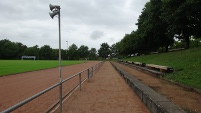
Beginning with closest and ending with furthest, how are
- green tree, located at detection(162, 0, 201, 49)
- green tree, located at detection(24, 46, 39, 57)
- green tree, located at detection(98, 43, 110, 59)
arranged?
1. green tree, located at detection(162, 0, 201, 49)
2. green tree, located at detection(24, 46, 39, 57)
3. green tree, located at detection(98, 43, 110, 59)

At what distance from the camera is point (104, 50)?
16350 cm

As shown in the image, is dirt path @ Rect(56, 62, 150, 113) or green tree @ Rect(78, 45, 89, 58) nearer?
dirt path @ Rect(56, 62, 150, 113)

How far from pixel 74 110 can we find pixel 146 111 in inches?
84.0

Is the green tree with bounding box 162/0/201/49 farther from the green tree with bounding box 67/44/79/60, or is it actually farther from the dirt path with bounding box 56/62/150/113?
the green tree with bounding box 67/44/79/60

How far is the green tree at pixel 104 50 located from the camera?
162500 millimetres

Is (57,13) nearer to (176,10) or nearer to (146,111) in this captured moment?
(146,111)

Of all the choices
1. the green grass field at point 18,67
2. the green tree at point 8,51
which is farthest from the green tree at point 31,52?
the green grass field at point 18,67

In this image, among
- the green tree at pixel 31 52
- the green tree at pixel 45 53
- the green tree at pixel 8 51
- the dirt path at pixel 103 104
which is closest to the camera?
the dirt path at pixel 103 104

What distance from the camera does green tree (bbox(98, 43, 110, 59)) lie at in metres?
162

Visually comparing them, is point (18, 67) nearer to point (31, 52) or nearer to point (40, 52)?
point (31, 52)

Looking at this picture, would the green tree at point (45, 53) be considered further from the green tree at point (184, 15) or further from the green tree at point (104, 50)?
the green tree at point (184, 15)

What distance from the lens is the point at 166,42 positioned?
48656mm

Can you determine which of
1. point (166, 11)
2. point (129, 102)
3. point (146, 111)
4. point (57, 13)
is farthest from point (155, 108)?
point (166, 11)

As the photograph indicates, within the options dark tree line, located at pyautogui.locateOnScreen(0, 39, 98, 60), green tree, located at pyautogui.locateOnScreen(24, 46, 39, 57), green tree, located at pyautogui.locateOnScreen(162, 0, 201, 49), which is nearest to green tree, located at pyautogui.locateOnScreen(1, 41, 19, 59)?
dark tree line, located at pyautogui.locateOnScreen(0, 39, 98, 60)
